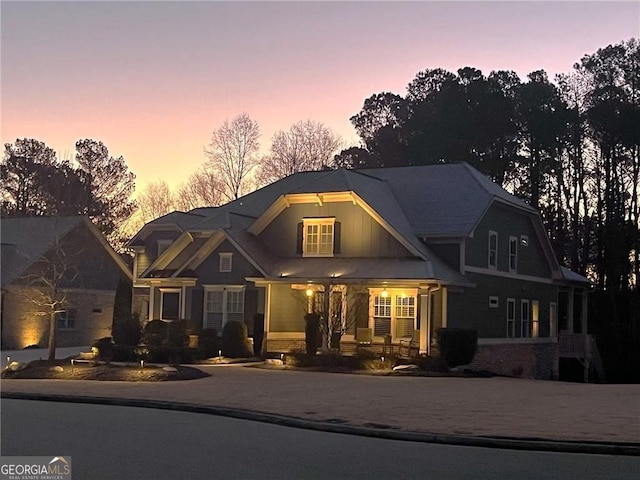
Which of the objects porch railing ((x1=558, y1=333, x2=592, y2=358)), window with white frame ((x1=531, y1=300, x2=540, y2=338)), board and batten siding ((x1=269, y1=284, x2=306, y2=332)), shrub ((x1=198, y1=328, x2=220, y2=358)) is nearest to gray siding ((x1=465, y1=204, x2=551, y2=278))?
window with white frame ((x1=531, y1=300, x2=540, y2=338))

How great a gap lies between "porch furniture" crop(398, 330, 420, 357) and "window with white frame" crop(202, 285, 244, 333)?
655cm

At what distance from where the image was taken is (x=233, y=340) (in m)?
29.7

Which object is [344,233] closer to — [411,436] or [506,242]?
[506,242]

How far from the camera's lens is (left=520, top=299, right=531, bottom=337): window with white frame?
35.0m

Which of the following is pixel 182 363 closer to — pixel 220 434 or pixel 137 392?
pixel 137 392

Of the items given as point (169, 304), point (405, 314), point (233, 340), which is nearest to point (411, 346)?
point (405, 314)

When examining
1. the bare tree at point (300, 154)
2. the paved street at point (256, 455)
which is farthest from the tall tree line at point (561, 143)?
the paved street at point (256, 455)

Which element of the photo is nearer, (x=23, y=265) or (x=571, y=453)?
(x=571, y=453)

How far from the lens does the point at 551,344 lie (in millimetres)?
37125

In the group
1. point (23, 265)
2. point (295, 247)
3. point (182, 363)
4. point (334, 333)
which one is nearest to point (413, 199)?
point (295, 247)

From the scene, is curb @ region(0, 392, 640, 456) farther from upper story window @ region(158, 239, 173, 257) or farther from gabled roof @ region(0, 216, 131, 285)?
upper story window @ region(158, 239, 173, 257)

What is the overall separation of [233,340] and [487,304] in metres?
9.77

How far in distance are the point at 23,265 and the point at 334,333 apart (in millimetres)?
16016

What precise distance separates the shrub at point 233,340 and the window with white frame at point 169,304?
4.20 m
